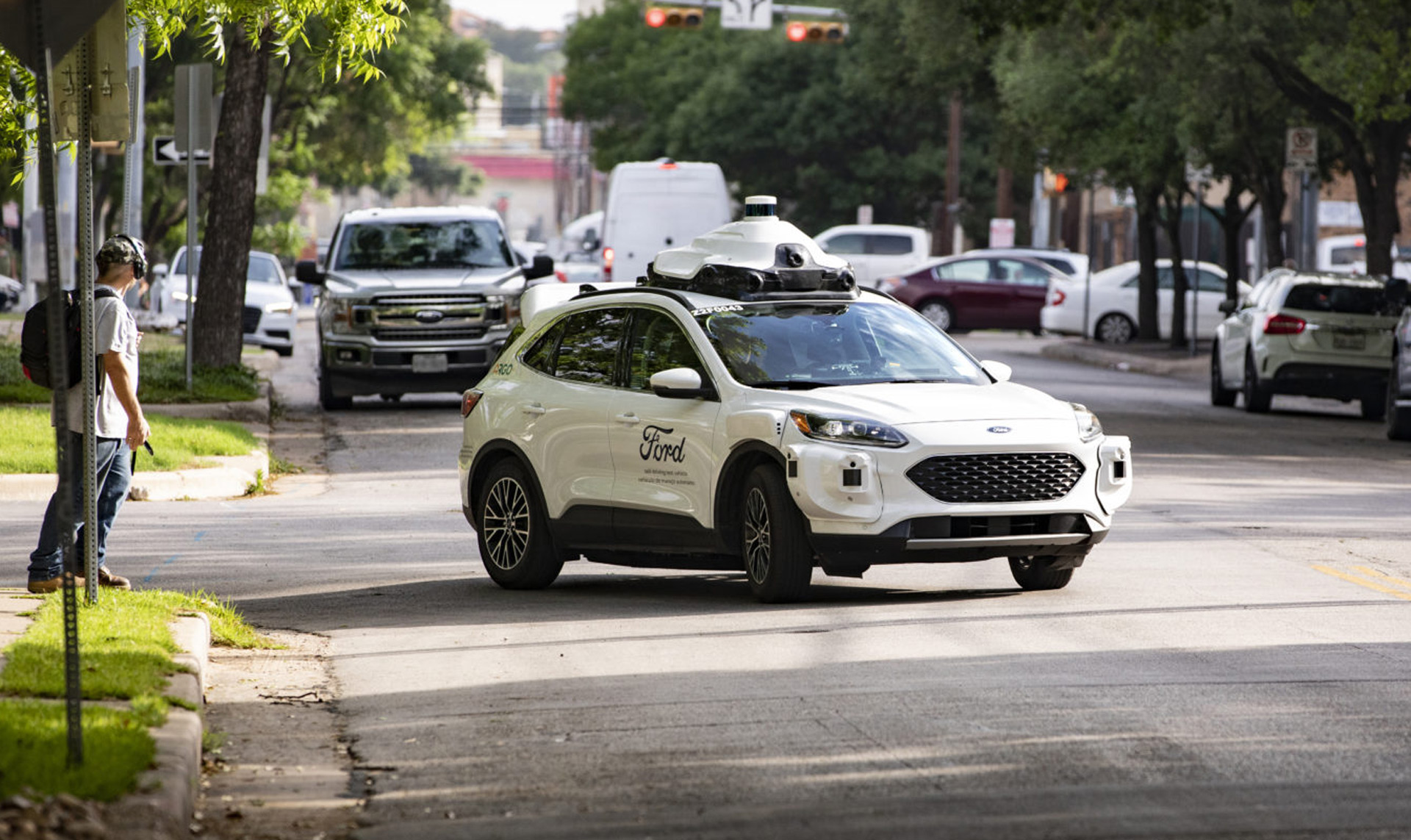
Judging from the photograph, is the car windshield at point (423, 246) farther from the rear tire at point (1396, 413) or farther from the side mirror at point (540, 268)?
the rear tire at point (1396, 413)

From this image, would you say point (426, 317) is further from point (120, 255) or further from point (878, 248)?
point (878, 248)

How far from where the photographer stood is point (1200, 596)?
10727 mm

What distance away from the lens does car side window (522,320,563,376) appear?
468 inches

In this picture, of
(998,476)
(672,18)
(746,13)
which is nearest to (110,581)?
(998,476)

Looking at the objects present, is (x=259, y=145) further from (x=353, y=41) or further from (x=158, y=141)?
(x=353, y=41)

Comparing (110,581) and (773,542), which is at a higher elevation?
(773,542)

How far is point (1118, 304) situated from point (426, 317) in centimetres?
2220

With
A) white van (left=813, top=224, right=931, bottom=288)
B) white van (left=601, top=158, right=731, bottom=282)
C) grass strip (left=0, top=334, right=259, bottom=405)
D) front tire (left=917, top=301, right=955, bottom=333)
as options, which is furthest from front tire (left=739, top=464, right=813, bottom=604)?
white van (left=813, top=224, right=931, bottom=288)

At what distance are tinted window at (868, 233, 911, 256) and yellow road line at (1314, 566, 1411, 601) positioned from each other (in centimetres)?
3608

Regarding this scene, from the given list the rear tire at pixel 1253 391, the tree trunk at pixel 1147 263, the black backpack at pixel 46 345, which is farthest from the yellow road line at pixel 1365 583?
the tree trunk at pixel 1147 263

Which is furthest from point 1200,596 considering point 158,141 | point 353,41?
point 158,141

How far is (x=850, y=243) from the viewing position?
4788 cm

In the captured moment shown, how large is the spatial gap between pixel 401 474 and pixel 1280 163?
21084mm

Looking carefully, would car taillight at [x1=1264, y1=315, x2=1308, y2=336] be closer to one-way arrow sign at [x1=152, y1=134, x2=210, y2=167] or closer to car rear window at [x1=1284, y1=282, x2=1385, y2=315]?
car rear window at [x1=1284, y1=282, x2=1385, y2=315]
